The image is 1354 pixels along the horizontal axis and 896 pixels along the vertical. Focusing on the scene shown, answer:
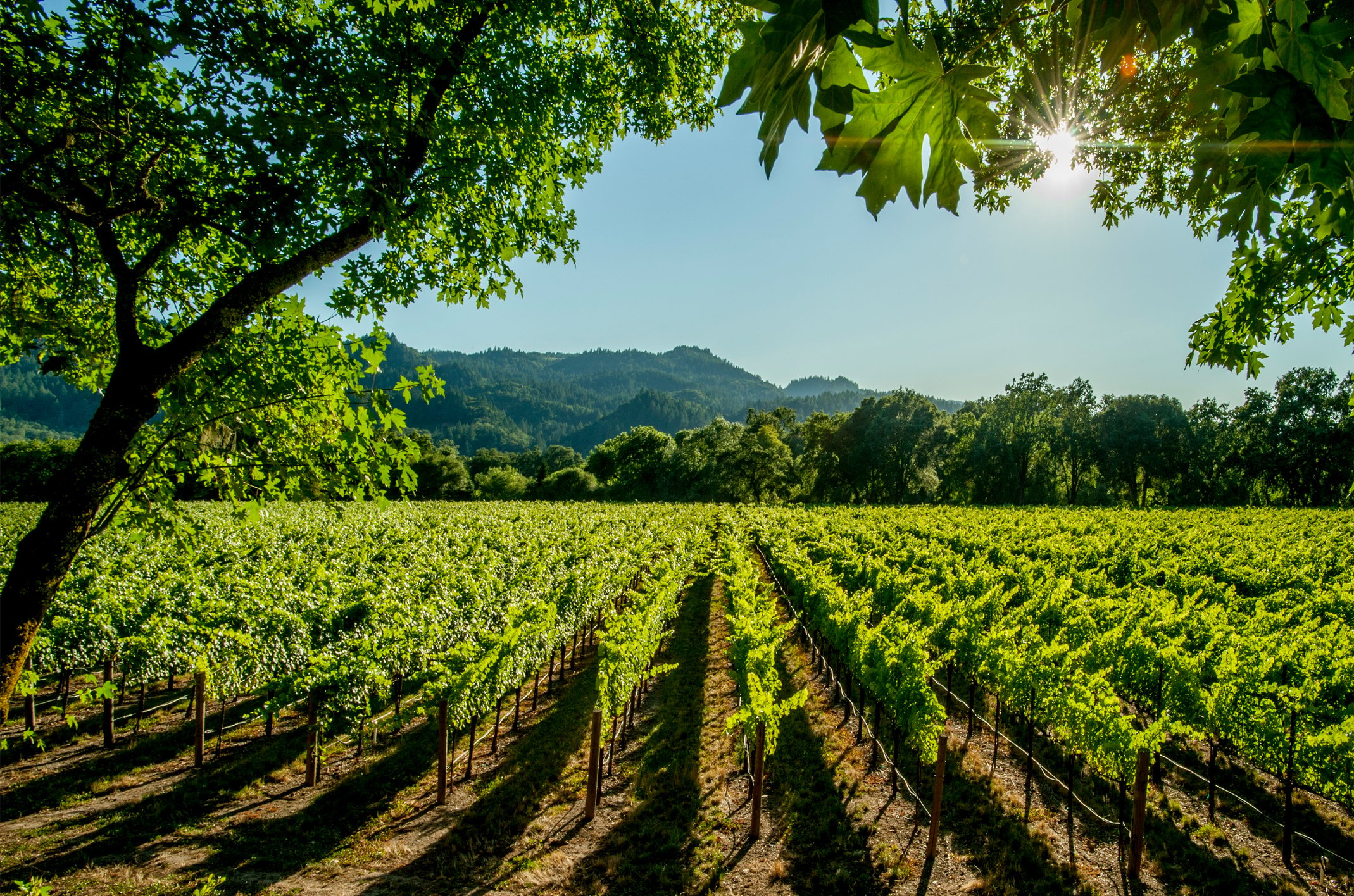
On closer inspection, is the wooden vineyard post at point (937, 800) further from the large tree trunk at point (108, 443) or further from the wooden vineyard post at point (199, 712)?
the wooden vineyard post at point (199, 712)

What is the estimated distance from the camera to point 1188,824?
6973 millimetres

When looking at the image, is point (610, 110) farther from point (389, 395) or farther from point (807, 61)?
point (807, 61)

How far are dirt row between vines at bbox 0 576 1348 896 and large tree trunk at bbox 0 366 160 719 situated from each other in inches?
216

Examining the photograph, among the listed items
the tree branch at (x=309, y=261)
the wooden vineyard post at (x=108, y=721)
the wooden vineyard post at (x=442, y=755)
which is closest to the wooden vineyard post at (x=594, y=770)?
the wooden vineyard post at (x=442, y=755)

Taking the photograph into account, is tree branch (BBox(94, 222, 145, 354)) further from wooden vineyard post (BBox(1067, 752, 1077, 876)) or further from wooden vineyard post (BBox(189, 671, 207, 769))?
wooden vineyard post (BBox(1067, 752, 1077, 876))

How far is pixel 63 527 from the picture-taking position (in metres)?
2.30

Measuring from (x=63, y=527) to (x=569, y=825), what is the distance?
6.89 m

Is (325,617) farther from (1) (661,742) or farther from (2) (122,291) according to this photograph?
(2) (122,291)

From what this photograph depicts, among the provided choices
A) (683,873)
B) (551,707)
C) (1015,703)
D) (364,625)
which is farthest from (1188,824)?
(364,625)

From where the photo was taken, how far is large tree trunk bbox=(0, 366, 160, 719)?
222 centimetres

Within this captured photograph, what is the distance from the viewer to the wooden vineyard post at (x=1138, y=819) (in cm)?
570

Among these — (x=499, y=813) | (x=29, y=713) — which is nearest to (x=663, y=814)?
(x=499, y=813)

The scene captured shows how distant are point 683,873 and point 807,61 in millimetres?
7694

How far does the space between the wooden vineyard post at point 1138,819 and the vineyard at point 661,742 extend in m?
0.05
